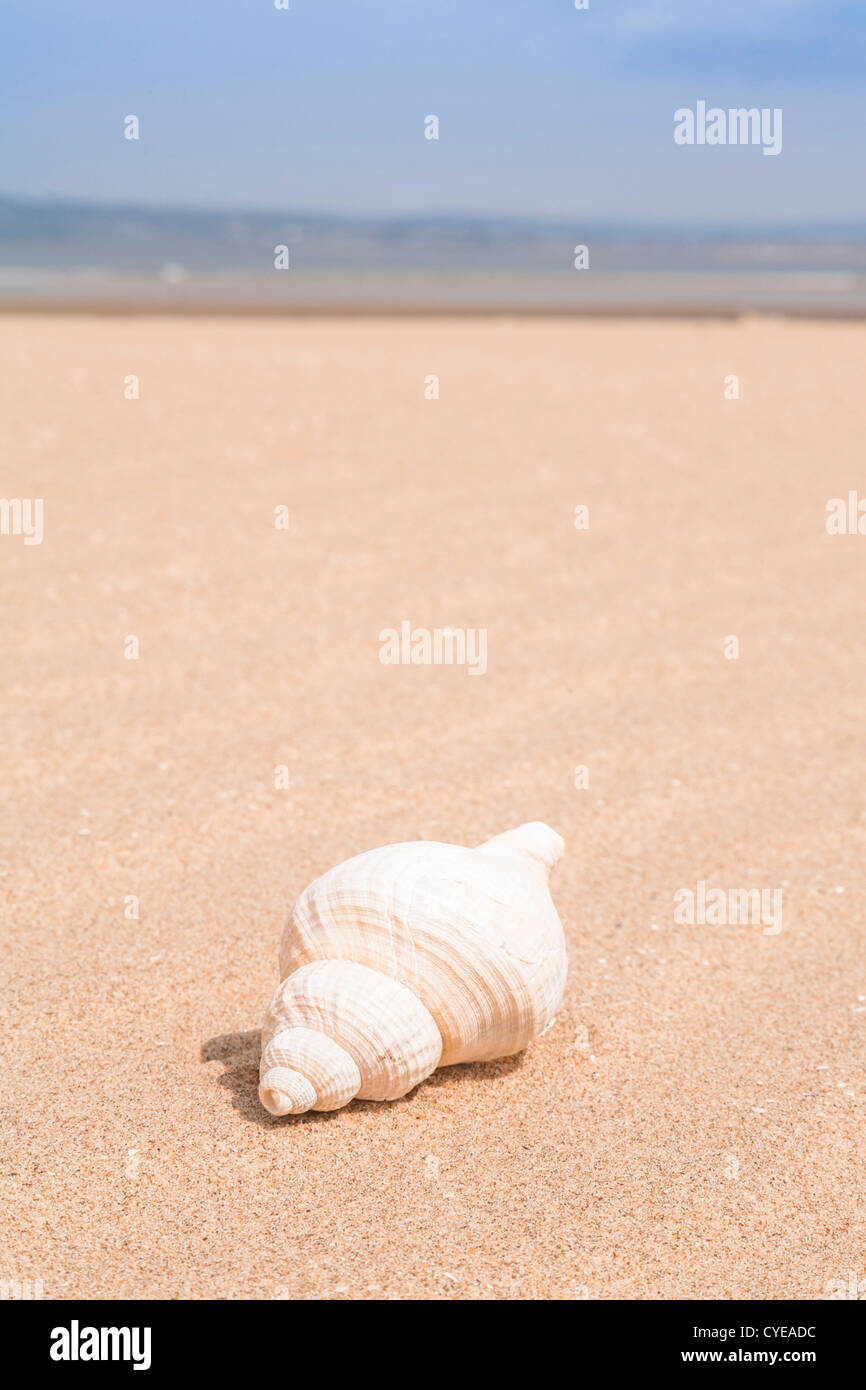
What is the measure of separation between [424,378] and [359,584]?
4.70 metres

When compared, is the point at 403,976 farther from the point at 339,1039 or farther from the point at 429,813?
the point at 429,813

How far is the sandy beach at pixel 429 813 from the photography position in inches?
89.2

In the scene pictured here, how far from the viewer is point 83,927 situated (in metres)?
3.21

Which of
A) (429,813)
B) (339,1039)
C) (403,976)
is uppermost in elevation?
(429,813)

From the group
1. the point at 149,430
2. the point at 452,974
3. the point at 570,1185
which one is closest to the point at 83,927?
the point at 452,974

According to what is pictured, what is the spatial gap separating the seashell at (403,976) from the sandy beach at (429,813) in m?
0.14

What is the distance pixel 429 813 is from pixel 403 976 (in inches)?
58.8

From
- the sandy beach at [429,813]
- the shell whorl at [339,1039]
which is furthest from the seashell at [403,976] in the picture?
the sandy beach at [429,813]

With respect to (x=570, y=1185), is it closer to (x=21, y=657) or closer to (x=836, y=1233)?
(x=836, y=1233)

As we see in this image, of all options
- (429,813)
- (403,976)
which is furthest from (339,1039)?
(429,813)

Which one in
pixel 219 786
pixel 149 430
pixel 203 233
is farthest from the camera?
pixel 203 233

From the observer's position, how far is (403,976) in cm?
243

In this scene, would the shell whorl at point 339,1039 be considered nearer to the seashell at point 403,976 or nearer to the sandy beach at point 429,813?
the seashell at point 403,976

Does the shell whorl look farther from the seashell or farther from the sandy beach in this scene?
the sandy beach
